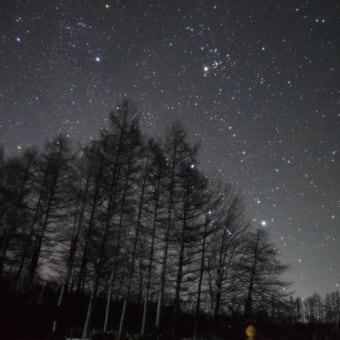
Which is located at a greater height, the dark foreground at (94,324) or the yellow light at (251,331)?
the dark foreground at (94,324)

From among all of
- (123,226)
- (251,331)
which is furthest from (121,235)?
(251,331)

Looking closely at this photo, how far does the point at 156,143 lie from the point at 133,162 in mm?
3204

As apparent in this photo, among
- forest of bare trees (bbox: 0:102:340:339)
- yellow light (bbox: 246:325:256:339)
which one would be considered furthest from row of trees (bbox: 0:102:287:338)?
yellow light (bbox: 246:325:256:339)

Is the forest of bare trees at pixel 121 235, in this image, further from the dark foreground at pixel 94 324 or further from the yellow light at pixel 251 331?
the yellow light at pixel 251 331

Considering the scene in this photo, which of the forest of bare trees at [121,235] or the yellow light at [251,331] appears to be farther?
the forest of bare trees at [121,235]

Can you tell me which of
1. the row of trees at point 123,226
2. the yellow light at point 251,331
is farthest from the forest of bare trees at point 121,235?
the yellow light at point 251,331

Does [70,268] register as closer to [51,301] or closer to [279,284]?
[51,301]

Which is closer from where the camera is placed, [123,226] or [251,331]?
[251,331]

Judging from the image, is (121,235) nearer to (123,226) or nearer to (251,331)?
(123,226)

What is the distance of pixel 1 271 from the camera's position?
2194cm

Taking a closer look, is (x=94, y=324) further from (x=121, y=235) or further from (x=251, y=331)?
(x=251, y=331)

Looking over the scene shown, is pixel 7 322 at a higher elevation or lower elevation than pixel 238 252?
lower

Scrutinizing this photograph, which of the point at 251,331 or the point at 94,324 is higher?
the point at 94,324

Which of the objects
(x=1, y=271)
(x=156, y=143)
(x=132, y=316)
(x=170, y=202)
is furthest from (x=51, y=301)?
(x=156, y=143)
